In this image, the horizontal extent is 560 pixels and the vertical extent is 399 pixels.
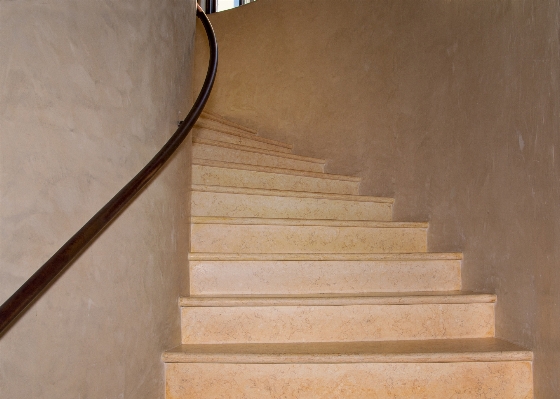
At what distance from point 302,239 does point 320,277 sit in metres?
0.29

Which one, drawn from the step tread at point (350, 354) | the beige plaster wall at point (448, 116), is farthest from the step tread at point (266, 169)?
the step tread at point (350, 354)

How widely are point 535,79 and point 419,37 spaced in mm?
1116

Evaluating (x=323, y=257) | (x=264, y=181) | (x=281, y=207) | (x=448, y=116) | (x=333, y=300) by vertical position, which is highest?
(x=448, y=116)

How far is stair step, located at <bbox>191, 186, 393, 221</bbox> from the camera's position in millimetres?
2533

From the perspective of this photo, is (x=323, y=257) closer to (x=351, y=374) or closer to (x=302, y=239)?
(x=302, y=239)

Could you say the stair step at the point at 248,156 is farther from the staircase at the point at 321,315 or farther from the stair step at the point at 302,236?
the stair step at the point at 302,236

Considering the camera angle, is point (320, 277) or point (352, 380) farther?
point (320, 277)

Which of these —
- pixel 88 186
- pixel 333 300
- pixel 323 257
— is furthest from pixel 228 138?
pixel 88 186

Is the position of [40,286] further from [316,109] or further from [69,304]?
[316,109]

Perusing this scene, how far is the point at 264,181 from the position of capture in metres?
3.03

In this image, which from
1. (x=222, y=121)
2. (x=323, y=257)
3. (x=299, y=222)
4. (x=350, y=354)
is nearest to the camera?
(x=350, y=354)

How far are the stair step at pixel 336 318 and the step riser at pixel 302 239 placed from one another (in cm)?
41

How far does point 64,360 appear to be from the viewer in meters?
1.15

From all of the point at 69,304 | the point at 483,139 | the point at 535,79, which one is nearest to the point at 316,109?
the point at 483,139
